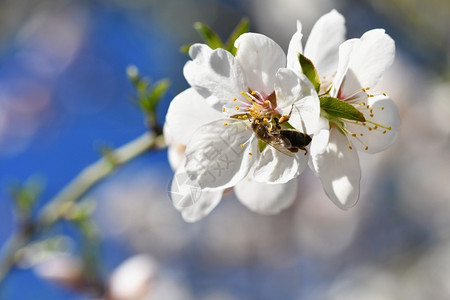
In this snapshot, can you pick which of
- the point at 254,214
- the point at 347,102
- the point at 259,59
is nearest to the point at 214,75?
the point at 259,59

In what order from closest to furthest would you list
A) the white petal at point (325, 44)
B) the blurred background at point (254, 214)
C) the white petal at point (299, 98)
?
1. the white petal at point (299, 98)
2. the white petal at point (325, 44)
3. the blurred background at point (254, 214)

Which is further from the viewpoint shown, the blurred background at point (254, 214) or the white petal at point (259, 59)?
the blurred background at point (254, 214)

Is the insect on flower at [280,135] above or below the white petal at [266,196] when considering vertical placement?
above

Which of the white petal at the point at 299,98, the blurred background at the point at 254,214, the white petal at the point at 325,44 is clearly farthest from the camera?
the blurred background at the point at 254,214

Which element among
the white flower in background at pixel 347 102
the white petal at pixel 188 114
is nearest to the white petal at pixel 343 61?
the white flower in background at pixel 347 102

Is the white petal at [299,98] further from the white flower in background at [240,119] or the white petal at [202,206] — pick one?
the white petal at [202,206]

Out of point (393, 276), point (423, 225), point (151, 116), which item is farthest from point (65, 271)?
point (423, 225)

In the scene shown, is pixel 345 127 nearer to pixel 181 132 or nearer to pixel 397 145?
pixel 181 132
